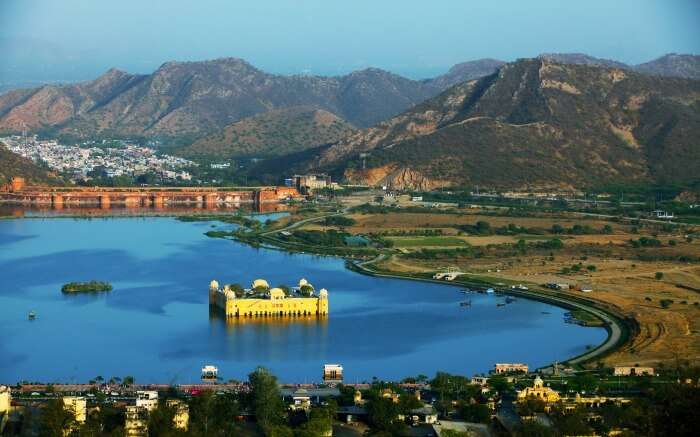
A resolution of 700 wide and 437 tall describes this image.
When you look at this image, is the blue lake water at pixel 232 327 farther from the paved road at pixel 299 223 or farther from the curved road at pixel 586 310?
the paved road at pixel 299 223

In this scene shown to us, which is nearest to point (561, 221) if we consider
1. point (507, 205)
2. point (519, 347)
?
point (507, 205)

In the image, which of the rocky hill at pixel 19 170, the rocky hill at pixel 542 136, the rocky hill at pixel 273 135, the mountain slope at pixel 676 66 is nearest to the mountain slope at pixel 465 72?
the mountain slope at pixel 676 66

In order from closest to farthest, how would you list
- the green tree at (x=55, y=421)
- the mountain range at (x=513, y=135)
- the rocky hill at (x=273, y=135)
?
the green tree at (x=55, y=421), the mountain range at (x=513, y=135), the rocky hill at (x=273, y=135)

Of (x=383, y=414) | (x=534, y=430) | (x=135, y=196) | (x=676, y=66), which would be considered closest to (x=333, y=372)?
(x=383, y=414)

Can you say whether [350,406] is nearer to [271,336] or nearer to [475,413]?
[475,413]

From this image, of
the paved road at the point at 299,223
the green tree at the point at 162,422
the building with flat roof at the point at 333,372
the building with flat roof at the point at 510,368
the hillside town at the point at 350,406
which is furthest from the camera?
the paved road at the point at 299,223

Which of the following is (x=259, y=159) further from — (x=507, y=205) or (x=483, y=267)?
(x=483, y=267)
